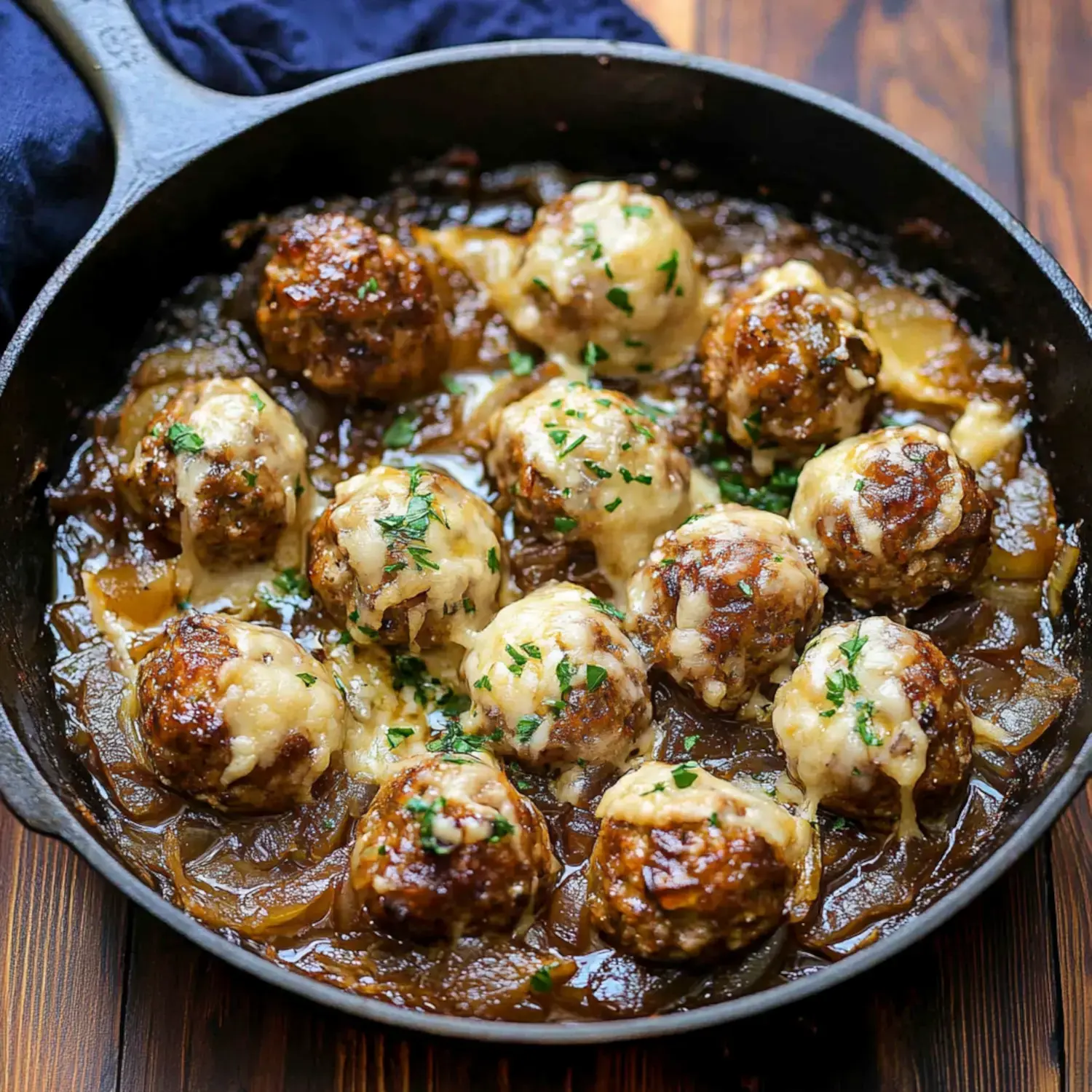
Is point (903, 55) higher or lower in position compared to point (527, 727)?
higher

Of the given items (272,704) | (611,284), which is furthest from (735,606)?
(272,704)

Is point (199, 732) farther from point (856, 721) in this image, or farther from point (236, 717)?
point (856, 721)

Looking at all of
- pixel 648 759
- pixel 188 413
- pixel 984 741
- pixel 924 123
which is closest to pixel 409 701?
pixel 648 759

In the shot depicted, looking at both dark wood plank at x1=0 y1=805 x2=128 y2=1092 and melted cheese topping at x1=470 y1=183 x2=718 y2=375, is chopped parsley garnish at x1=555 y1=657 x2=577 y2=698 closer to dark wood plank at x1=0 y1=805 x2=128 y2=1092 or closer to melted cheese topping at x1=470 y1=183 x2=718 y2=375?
melted cheese topping at x1=470 y1=183 x2=718 y2=375

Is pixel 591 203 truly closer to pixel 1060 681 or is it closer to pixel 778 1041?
pixel 1060 681

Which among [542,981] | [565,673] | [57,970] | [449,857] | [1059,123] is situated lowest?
[57,970]

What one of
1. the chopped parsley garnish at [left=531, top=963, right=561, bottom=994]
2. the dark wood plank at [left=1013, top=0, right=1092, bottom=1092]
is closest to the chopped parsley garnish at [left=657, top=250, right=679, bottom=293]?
the dark wood plank at [left=1013, top=0, right=1092, bottom=1092]

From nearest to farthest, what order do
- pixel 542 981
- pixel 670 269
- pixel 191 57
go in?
pixel 542 981 → pixel 670 269 → pixel 191 57
